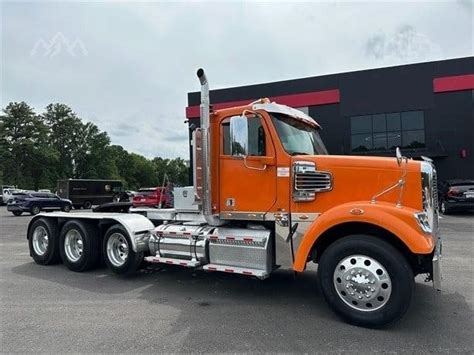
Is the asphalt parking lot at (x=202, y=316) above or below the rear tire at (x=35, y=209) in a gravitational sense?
below

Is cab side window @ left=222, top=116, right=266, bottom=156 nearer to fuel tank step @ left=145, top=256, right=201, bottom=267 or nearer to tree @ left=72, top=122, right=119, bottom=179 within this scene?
fuel tank step @ left=145, top=256, right=201, bottom=267

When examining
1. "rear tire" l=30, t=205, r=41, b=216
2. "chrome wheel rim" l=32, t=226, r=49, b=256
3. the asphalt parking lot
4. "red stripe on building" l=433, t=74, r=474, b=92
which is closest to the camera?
the asphalt parking lot

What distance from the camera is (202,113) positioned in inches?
227

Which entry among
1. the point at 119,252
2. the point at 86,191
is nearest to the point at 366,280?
the point at 119,252

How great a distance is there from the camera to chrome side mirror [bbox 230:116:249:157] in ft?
17.5

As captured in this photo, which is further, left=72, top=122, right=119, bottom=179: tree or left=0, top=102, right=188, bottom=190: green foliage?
left=72, top=122, right=119, bottom=179: tree

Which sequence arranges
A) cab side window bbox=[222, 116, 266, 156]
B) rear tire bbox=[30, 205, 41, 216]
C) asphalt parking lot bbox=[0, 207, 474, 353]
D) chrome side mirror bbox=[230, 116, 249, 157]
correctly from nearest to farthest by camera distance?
asphalt parking lot bbox=[0, 207, 474, 353] → chrome side mirror bbox=[230, 116, 249, 157] → cab side window bbox=[222, 116, 266, 156] → rear tire bbox=[30, 205, 41, 216]

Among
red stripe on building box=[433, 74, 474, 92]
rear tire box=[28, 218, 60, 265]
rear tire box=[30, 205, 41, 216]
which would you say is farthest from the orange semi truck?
red stripe on building box=[433, 74, 474, 92]

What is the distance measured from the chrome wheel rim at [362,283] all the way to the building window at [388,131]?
23.5 m

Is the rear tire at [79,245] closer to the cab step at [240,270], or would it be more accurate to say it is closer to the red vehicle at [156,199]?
the red vehicle at [156,199]

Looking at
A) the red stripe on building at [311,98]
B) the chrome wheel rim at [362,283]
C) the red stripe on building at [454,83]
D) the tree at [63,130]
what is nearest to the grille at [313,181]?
the chrome wheel rim at [362,283]

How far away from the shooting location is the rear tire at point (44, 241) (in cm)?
801

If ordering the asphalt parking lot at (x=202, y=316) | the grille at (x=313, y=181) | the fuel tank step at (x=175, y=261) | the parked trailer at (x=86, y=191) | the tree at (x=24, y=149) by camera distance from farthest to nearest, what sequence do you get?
1. the tree at (x=24, y=149)
2. the parked trailer at (x=86, y=191)
3. the fuel tank step at (x=175, y=261)
4. the grille at (x=313, y=181)
5. the asphalt parking lot at (x=202, y=316)

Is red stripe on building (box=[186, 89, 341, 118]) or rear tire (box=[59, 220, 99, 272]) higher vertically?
red stripe on building (box=[186, 89, 341, 118])
